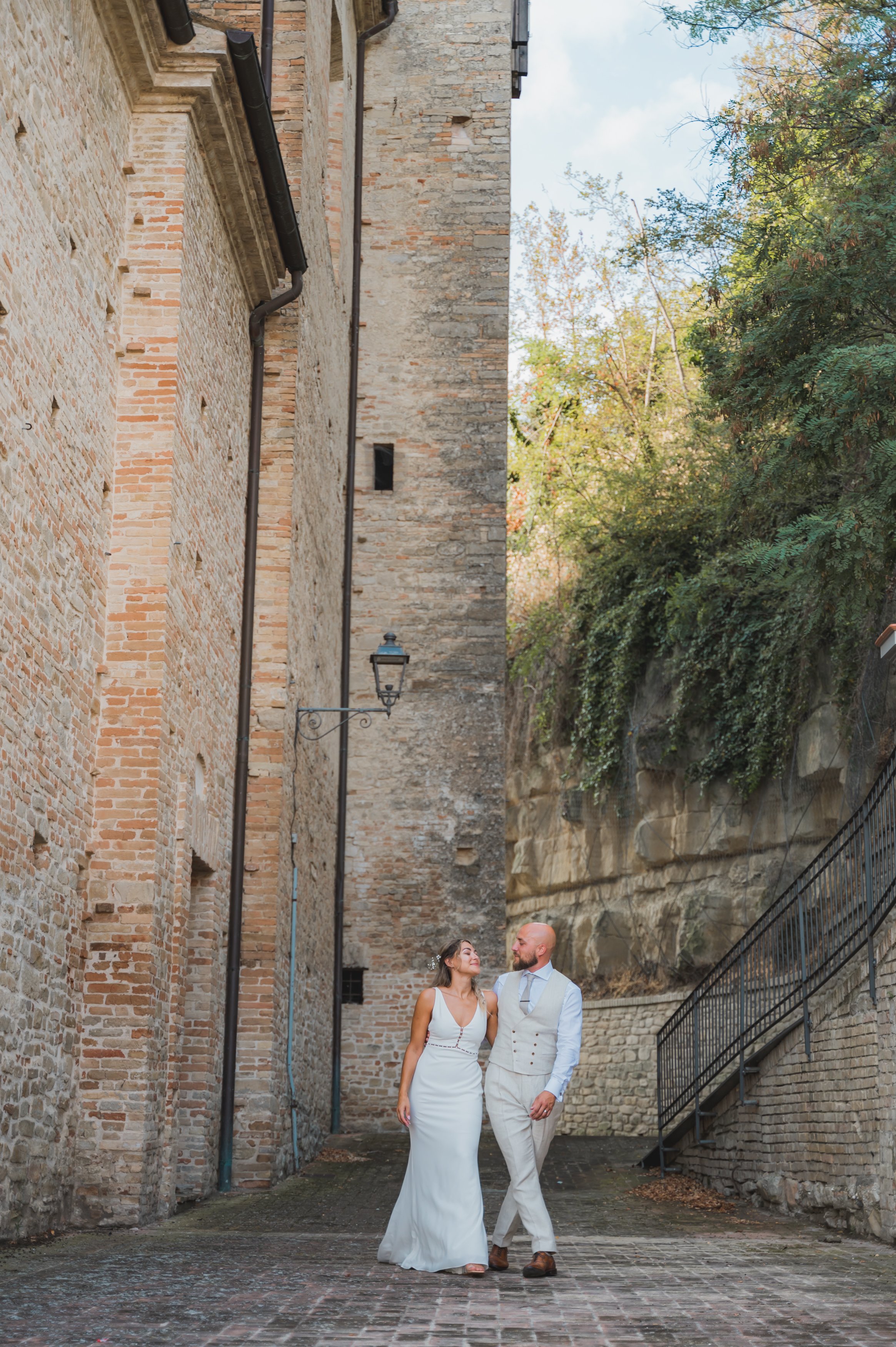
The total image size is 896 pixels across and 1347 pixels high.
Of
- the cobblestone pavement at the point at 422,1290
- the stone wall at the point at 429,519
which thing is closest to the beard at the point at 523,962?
the cobblestone pavement at the point at 422,1290

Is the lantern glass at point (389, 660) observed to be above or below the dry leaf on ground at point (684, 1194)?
above

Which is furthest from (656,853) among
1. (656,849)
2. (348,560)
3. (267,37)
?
(267,37)

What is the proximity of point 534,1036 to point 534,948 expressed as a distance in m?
0.39

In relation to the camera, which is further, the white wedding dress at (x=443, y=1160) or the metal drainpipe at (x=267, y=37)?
the metal drainpipe at (x=267, y=37)

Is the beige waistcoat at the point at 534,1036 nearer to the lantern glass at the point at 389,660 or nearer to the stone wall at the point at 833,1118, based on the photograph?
the stone wall at the point at 833,1118

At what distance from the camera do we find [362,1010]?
52.9 feet

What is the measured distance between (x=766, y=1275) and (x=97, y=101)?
7.43 metres

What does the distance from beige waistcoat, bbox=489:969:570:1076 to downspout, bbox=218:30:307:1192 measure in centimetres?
503

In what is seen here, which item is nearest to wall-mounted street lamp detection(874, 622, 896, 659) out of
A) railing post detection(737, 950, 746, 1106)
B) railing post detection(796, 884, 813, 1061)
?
railing post detection(796, 884, 813, 1061)

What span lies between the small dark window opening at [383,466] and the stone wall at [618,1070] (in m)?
8.40

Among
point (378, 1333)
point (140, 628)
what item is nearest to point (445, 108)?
point (140, 628)

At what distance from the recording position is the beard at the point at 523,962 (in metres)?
6.18

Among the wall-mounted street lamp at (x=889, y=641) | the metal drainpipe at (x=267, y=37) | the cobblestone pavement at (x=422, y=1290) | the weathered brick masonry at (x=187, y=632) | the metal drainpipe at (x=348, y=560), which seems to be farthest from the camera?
the metal drainpipe at (x=348, y=560)

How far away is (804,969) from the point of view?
10.1 m
